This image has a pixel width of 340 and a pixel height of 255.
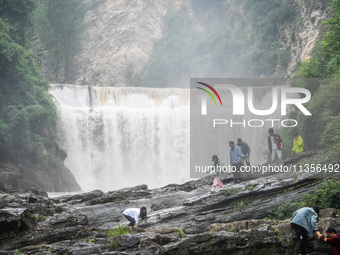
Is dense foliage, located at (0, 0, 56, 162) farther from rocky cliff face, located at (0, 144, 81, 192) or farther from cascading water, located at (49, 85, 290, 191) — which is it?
cascading water, located at (49, 85, 290, 191)

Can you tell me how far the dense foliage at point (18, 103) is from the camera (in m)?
32.8

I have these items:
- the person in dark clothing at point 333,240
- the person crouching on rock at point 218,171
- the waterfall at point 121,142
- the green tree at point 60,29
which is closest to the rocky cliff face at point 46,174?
the waterfall at point 121,142

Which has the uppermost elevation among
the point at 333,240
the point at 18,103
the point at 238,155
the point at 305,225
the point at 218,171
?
the point at 18,103

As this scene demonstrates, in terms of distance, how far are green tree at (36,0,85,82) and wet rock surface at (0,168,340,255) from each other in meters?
39.8

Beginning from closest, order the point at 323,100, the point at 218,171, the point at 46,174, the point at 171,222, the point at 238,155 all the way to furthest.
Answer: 1. the point at 171,222
2. the point at 218,171
3. the point at 238,155
4. the point at 323,100
5. the point at 46,174

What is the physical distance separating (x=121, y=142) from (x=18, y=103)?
30.7 ft

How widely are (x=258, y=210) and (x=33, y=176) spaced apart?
21471 millimetres

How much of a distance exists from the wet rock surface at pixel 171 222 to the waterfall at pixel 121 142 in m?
17.5

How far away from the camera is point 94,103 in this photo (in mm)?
41969

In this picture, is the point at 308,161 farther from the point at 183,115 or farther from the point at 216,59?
the point at 216,59

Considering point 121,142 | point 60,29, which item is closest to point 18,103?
point 121,142

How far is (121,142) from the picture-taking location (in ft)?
132

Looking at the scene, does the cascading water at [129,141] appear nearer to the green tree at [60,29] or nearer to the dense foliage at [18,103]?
the dense foliage at [18,103]

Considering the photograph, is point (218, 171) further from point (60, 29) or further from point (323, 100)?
point (60, 29)
